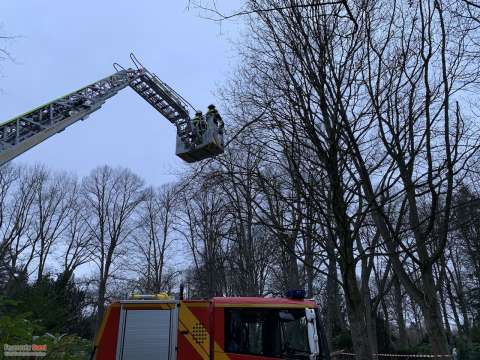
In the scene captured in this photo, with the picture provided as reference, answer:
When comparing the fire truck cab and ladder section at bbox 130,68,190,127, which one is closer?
the fire truck cab

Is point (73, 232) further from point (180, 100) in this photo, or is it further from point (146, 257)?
point (180, 100)

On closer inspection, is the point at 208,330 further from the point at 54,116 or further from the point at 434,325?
the point at 54,116

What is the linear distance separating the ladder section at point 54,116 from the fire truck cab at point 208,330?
20.6ft

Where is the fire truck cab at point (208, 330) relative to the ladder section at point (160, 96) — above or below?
below

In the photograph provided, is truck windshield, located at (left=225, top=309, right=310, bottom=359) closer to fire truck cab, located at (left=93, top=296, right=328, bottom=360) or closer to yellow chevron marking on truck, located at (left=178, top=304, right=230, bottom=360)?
fire truck cab, located at (left=93, top=296, right=328, bottom=360)

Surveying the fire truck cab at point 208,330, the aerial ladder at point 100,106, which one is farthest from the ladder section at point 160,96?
the fire truck cab at point 208,330

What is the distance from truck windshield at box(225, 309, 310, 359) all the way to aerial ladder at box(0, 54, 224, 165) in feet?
23.2

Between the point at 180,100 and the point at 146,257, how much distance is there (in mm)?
27965

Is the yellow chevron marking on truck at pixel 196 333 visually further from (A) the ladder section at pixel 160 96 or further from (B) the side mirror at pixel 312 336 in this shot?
(A) the ladder section at pixel 160 96

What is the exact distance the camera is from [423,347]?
90.5 ft

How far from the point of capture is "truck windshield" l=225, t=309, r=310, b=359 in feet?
23.0

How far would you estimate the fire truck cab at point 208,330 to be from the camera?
7.04 meters

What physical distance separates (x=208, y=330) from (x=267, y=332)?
3.17 feet

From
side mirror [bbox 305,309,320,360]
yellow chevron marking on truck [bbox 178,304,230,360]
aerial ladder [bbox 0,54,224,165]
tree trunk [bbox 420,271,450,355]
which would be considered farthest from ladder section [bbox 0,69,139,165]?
tree trunk [bbox 420,271,450,355]
